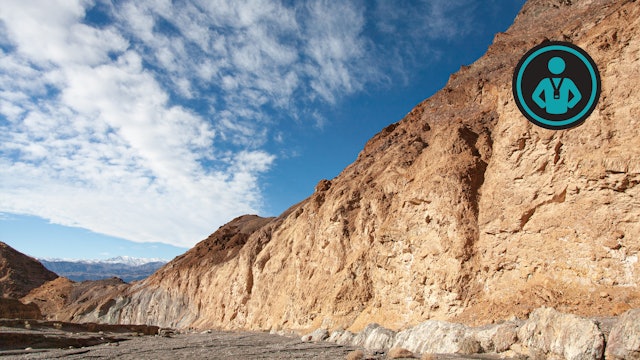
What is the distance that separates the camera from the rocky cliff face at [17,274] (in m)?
86.6

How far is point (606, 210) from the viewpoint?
16031 millimetres

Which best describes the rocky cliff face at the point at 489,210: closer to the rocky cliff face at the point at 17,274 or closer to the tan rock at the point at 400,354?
the tan rock at the point at 400,354

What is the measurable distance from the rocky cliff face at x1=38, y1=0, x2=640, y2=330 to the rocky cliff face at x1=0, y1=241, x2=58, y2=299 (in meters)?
76.8

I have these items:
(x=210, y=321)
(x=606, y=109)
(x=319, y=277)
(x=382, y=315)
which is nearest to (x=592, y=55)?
(x=606, y=109)

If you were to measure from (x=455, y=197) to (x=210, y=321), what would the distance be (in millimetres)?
43113

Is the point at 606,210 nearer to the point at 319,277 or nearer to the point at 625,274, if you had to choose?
the point at 625,274

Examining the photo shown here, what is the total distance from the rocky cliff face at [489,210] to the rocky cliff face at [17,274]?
7682cm

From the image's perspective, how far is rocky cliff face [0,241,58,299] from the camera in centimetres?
8662

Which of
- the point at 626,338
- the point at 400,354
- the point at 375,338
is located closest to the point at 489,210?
the point at 375,338

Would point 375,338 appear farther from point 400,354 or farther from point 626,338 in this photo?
point 626,338

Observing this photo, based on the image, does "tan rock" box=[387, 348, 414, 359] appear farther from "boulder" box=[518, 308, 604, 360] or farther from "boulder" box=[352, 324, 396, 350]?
"boulder" box=[518, 308, 604, 360]

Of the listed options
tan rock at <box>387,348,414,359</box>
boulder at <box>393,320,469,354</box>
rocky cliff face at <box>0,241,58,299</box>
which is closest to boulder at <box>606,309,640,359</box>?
boulder at <box>393,320,469,354</box>

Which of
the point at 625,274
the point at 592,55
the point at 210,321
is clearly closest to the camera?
the point at 625,274

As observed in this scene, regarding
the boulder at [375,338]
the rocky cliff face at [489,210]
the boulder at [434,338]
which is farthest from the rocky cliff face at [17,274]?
the boulder at [434,338]
